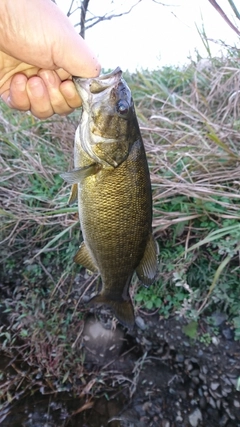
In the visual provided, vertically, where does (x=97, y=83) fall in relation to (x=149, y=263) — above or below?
above

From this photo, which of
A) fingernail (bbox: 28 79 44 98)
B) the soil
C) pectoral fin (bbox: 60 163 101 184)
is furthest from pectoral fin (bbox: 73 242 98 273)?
the soil

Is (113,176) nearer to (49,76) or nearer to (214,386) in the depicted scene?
(49,76)

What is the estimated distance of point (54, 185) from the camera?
2994mm

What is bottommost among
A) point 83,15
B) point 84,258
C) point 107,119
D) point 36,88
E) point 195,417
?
point 195,417

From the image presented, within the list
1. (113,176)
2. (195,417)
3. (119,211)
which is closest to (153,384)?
(195,417)

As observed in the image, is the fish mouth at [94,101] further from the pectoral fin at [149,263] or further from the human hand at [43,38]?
the pectoral fin at [149,263]

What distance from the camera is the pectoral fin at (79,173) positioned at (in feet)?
4.44

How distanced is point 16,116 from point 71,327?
83.3 inches

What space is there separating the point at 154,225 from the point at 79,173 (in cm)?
A: 104

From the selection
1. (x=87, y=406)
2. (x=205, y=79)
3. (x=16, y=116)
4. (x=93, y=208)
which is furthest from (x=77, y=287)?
(x=205, y=79)

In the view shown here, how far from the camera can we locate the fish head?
1367 mm

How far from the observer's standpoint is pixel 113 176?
4.71 feet

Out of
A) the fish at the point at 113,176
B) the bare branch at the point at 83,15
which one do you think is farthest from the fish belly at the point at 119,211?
the bare branch at the point at 83,15

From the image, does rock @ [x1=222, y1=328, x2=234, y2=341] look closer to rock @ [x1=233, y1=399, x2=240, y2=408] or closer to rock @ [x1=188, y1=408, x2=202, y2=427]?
rock @ [x1=233, y1=399, x2=240, y2=408]
